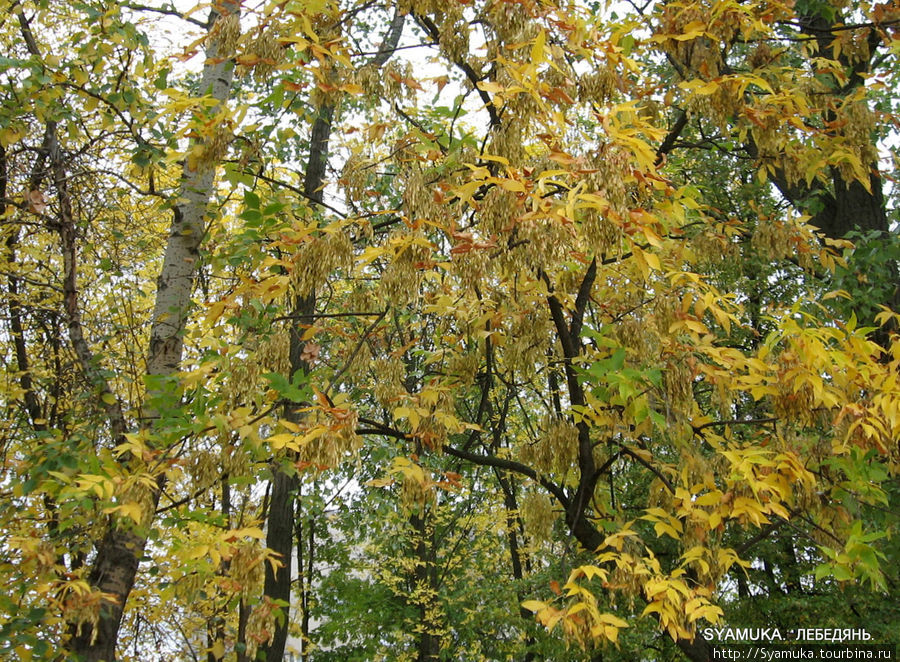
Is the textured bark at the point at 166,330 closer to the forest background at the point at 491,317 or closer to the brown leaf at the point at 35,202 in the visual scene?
the forest background at the point at 491,317

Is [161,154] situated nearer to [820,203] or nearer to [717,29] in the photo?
[717,29]

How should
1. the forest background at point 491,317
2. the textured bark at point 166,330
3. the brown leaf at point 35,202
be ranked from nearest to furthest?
the forest background at point 491,317 < the textured bark at point 166,330 < the brown leaf at point 35,202

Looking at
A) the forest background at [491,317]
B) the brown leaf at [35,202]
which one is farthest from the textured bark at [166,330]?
the brown leaf at [35,202]

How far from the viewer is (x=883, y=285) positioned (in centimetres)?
538

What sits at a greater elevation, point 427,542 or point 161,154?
point 161,154

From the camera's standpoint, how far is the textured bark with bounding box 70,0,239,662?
3.55m

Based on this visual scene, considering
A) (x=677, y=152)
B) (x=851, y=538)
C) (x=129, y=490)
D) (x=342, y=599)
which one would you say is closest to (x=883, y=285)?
(x=851, y=538)

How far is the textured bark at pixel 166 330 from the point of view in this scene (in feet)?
11.7

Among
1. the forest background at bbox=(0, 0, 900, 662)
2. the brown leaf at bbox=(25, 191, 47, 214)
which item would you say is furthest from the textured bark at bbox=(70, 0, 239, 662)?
the brown leaf at bbox=(25, 191, 47, 214)

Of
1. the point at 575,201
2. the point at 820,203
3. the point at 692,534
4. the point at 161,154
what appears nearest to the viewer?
the point at 575,201

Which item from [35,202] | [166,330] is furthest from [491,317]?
[35,202]

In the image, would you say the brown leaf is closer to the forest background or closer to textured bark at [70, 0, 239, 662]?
the forest background

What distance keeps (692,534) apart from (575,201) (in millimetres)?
1567

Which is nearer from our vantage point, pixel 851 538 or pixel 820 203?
pixel 851 538
